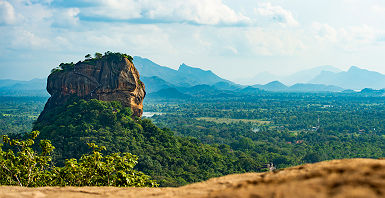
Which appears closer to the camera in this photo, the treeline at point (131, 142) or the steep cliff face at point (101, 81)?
the treeline at point (131, 142)

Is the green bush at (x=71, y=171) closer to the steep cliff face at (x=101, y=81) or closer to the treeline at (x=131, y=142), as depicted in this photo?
the treeline at (x=131, y=142)

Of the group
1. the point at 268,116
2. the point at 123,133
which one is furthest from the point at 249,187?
the point at 268,116

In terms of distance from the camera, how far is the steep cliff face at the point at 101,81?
39.4 metres

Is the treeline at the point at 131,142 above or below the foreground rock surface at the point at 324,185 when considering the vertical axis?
below

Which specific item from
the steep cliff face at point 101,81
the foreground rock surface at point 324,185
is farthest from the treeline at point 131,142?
the foreground rock surface at point 324,185

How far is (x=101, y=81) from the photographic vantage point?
39.8 metres

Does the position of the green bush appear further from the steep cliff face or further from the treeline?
the steep cliff face

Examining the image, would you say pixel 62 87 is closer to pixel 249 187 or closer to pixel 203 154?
pixel 203 154

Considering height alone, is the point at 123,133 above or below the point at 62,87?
below

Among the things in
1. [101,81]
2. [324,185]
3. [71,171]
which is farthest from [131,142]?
[324,185]

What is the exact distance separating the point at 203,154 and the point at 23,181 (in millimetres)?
26641

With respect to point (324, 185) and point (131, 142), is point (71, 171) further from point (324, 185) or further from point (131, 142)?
point (131, 142)

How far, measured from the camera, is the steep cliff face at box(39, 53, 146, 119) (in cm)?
3938

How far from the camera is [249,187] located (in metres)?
5.56
